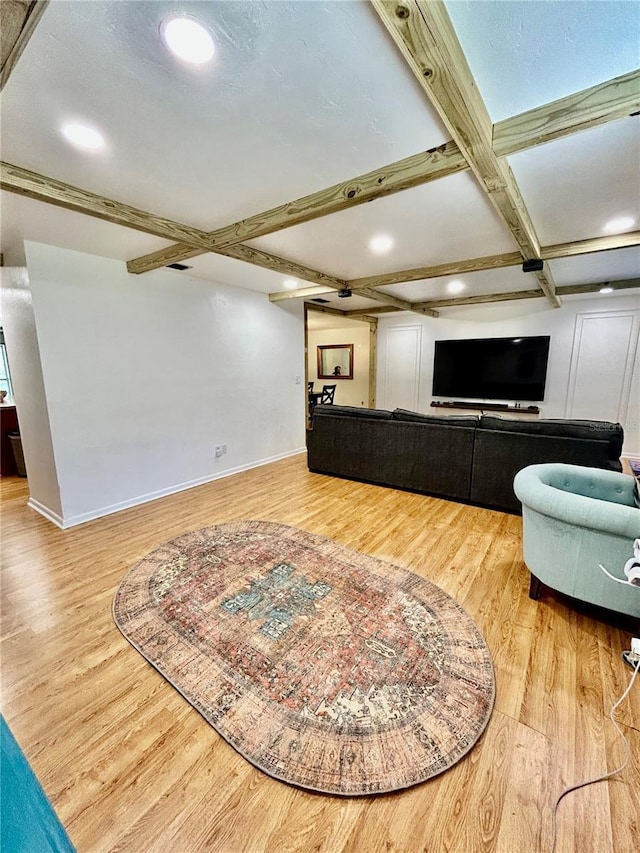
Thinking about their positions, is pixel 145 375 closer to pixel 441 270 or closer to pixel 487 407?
pixel 441 270

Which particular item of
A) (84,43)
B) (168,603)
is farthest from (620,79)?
(168,603)

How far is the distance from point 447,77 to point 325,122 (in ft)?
1.75

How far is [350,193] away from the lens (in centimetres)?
196

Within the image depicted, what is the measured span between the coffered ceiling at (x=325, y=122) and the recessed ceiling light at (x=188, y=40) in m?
0.02

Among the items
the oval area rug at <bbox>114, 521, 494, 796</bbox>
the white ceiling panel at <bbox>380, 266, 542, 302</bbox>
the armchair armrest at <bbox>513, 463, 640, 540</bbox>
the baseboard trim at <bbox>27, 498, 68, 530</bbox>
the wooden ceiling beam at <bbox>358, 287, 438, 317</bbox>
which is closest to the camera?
the oval area rug at <bbox>114, 521, 494, 796</bbox>

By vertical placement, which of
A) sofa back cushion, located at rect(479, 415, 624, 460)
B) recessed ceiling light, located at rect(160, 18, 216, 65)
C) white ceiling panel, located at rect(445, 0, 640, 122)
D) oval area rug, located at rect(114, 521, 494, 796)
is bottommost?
oval area rug, located at rect(114, 521, 494, 796)

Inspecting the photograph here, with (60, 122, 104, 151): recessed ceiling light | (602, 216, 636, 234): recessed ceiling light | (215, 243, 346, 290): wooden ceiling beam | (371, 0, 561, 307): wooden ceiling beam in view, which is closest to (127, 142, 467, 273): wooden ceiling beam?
(371, 0, 561, 307): wooden ceiling beam

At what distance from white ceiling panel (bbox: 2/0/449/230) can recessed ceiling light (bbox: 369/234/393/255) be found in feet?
3.17

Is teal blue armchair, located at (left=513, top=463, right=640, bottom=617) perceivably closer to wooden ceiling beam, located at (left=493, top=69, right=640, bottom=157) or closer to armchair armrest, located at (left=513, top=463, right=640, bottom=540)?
armchair armrest, located at (left=513, top=463, right=640, bottom=540)

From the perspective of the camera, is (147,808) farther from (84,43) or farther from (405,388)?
(405,388)

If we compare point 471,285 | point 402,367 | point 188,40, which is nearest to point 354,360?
point 402,367

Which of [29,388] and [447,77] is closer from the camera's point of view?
[447,77]

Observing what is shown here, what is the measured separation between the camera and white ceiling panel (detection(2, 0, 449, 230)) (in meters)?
1.08

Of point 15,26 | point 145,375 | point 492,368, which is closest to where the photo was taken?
point 15,26
